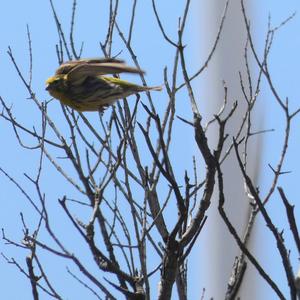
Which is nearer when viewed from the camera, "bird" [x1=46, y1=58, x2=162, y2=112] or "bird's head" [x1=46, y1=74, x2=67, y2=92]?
"bird" [x1=46, y1=58, x2=162, y2=112]

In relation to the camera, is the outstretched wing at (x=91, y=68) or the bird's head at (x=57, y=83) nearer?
the outstretched wing at (x=91, y=68)

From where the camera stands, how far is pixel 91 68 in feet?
15.3

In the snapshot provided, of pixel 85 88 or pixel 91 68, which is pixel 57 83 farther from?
pixel 91 68

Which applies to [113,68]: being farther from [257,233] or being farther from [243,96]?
[257,233]

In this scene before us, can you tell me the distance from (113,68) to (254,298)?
1489mm

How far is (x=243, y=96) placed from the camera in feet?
14.5

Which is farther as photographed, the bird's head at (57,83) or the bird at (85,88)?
the bird's head at (57,83)

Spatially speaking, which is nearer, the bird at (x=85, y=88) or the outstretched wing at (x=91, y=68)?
the outstretched wing at (x=91, y=68)

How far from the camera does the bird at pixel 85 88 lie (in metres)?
5.05

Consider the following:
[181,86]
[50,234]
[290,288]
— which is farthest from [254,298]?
[290,288]

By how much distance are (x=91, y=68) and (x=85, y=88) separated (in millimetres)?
686

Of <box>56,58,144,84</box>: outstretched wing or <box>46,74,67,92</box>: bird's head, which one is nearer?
<box>56,58,144,84</box>: outstretched wing

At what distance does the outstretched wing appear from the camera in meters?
4.21

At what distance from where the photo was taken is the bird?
5.05 metres
